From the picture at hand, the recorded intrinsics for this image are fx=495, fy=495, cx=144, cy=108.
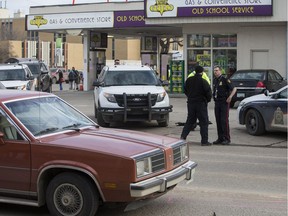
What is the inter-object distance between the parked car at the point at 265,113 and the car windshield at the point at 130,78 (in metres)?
3.07

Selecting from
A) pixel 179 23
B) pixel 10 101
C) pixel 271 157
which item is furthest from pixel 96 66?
pixel 10 101

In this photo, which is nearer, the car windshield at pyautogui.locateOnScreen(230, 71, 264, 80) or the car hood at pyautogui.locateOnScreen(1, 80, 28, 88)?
the car hood at pyautogui.locateOnScreen(1, 80, 28, 88)

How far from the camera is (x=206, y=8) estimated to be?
24.1m

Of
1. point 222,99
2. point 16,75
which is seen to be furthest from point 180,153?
point 16,75

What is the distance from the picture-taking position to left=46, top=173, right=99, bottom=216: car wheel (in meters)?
5.22

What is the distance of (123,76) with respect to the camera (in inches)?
591

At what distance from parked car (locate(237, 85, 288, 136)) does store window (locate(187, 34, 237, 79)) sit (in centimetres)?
1310

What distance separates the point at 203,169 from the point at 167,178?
3475mm

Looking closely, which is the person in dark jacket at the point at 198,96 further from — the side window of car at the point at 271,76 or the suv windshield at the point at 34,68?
the suv windshield at the point at 34,68

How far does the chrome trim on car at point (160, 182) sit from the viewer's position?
16.6 feet

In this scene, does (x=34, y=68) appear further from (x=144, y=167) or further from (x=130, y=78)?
(x=144, y=167)

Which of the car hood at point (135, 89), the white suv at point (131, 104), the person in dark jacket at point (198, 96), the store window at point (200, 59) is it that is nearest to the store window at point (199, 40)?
the store window at point (200, 59)

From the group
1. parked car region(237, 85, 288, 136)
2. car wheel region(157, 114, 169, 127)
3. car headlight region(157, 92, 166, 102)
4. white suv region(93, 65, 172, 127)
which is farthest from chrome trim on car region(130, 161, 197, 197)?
car wheel region(157, 114, 169, 127)

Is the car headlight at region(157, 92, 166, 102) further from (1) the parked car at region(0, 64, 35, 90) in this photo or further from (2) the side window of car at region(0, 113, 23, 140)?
(2) the side window of car at region(0, 113, 23, 140)
